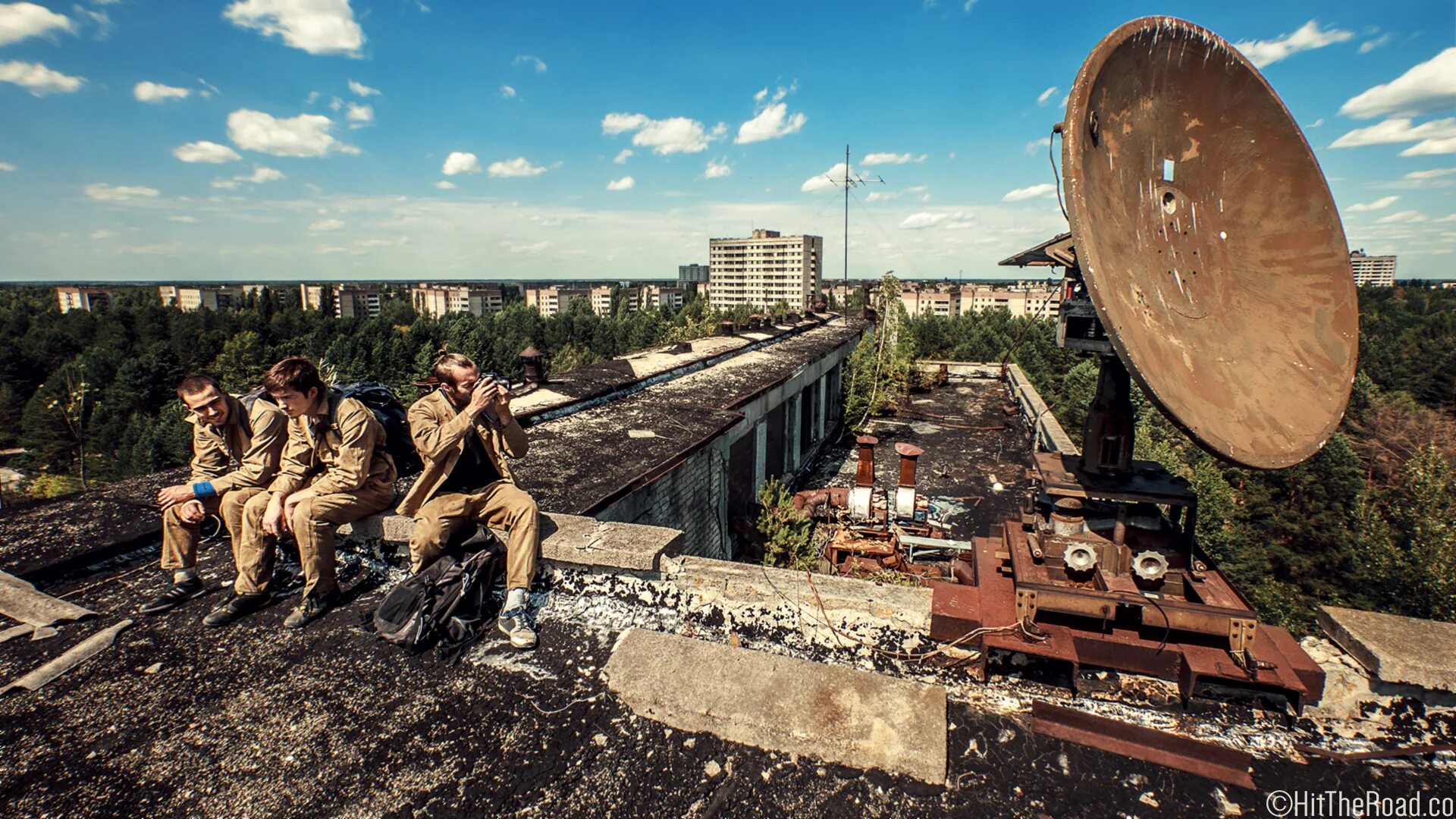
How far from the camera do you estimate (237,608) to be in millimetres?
4238

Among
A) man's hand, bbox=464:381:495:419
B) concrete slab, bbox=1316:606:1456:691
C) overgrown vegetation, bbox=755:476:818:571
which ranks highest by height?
man's hand, bbox=464:381:495:419

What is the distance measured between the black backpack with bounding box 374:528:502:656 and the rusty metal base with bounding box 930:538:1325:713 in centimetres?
294

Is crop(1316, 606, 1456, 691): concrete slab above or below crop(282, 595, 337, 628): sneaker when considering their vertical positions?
above

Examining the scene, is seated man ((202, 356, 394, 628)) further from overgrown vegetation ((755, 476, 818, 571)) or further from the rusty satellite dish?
overgrown vegetation ((755, 476, 818, 571))

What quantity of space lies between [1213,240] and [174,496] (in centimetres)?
733

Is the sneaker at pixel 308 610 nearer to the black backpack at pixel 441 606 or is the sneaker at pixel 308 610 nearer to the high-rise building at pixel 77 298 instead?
the black backpack at pixel 441 606

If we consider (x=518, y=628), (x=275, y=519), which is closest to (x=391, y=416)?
(x=275, y=519)

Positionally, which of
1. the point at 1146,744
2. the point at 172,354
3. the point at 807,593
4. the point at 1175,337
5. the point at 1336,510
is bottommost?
the point at 1336,510

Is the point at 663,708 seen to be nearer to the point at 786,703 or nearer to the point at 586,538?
the point at 786,703

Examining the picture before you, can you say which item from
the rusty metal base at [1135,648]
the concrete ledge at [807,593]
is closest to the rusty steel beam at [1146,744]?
the rusty metal base at [1135,648]

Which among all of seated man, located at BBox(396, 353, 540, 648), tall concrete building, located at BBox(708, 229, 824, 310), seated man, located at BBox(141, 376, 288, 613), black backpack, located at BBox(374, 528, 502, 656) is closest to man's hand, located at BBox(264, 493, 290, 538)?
seated man, located at BBox(141, 376, 288, 613)

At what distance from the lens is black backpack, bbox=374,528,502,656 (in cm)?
390

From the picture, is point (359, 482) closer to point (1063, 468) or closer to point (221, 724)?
point (221, 724)

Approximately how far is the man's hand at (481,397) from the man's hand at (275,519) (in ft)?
4.97
